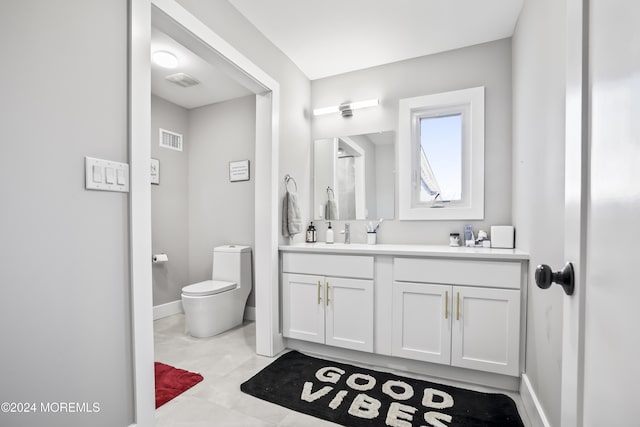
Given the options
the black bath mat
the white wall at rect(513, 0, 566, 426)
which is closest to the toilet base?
the black bath mat

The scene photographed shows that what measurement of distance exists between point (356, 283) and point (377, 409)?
30.2 inches

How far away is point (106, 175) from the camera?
1168mm

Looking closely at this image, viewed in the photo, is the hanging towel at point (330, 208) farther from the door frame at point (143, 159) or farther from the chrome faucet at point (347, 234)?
the door frame at point (143, 159)

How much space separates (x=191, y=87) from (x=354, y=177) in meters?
1.93

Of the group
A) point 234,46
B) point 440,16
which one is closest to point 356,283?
point 234,46

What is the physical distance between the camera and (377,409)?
1608 millimetres

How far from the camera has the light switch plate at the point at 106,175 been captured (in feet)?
3.65

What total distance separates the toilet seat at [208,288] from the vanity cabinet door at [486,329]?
1948mm

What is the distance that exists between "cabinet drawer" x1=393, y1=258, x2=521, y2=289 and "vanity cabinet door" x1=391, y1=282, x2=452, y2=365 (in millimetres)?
53

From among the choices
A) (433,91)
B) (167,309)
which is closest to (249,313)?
(167,309)

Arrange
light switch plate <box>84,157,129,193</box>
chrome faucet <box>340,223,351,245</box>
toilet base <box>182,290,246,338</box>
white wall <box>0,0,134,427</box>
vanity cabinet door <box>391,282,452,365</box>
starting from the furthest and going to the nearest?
chrome faucet <box>340,223,351,245</box>, toilet base <box>182,290,246,338</box>, vanity cabinet door <box>391,282,452,365</box>, light switch plate <box>84,157,129,193</box>, white wall <box>0,0,134,427</box>

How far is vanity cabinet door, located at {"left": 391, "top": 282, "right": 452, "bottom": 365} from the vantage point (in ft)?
6.18

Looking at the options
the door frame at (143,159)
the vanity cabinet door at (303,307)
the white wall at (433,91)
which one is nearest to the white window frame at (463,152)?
the white wall at (433,91)

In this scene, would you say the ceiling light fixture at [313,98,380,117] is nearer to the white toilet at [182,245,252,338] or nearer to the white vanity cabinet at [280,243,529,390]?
the white vanity cabinet at [280,243,529,390]
